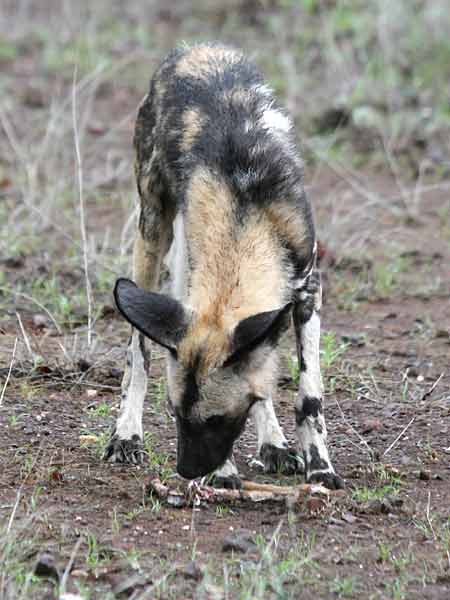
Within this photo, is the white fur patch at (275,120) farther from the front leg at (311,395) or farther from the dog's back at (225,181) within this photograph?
the front leg at (311,395)

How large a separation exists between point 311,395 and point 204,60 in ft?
5.63

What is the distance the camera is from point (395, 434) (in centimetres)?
595

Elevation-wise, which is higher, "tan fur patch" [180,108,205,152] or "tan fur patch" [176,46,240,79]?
"tan fur patch" [176,46,240,79]

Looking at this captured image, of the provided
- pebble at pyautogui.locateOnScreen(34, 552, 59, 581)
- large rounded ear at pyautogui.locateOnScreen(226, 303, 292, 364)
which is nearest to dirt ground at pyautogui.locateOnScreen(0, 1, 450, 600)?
pebble at pyautogui.locateOnScreen(34, 552, 59, 581)

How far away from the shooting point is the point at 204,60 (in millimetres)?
6125

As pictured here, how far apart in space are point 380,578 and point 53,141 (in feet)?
18.4

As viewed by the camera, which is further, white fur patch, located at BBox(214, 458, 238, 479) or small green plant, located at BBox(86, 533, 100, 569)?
white fur patch, located at BBox(214, 458, 238, 479)

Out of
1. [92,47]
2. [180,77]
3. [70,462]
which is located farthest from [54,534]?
[92,47]

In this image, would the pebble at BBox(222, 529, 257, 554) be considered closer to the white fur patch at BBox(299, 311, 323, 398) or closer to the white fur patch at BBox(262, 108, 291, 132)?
the white fur patch at BBox(299, 311, 323, 398)

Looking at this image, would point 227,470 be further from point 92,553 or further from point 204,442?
point 92,553

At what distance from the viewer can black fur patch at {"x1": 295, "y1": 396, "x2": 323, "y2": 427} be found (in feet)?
18.2

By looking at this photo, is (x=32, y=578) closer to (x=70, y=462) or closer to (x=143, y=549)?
(x=143, y=549)

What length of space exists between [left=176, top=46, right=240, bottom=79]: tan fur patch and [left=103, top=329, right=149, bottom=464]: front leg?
1.26 meters

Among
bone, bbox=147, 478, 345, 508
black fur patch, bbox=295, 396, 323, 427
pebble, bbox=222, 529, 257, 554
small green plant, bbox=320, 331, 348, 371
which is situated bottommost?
pebble, bbox=222, 529, 257, 554
